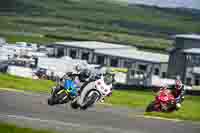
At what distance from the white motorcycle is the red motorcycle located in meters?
0.89

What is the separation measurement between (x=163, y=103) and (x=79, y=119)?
6.03ft

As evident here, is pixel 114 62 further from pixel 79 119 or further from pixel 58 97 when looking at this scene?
pixel 79 119

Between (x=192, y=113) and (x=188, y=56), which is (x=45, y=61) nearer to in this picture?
(x=188, y=56)

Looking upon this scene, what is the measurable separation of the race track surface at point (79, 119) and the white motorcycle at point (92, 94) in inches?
4.9

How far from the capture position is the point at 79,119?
840 cm

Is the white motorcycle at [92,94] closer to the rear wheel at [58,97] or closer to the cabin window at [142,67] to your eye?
the rear wheel at [58,97]

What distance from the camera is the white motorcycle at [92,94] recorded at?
29.9 feet

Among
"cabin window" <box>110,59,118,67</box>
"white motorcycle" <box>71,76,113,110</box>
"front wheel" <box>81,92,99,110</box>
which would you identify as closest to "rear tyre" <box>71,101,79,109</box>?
"white motorcycle" <box>71,76,113,110</box>

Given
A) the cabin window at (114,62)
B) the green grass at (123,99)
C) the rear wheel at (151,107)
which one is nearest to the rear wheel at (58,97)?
the green grass at (123,99)

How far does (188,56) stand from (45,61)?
4500mm

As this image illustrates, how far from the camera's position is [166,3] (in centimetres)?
1545

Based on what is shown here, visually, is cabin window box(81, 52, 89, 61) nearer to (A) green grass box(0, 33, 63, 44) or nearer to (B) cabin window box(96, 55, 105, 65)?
(B) cabin window box(96, 55, 105, 65)

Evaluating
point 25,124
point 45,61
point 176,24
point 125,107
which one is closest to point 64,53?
point 45,61

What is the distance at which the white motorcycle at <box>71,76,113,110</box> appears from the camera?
29.9 ft
